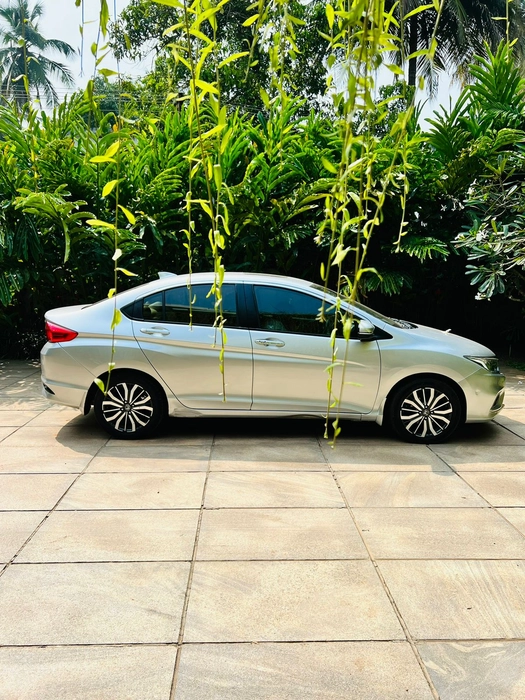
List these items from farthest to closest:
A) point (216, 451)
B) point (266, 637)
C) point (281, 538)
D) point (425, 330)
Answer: point (425, 330) → point (216, 451) → point (281, 538) → point (266, 637)

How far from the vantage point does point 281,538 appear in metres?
4.20

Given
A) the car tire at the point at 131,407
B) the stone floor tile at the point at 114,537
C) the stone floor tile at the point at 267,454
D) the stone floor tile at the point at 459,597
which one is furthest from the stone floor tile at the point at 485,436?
the stone floor tile at the point at 114,537

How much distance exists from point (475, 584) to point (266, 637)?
126 cm

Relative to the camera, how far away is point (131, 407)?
6406 mm

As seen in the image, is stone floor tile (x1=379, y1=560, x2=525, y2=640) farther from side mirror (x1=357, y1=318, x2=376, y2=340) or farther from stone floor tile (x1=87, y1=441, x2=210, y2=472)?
side mirror (x1=357, y1=318, x2=376, y2=340)

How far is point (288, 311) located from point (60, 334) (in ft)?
7.24

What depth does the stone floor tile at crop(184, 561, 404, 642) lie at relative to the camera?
124 inches

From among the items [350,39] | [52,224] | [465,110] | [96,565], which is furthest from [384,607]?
[465,110]

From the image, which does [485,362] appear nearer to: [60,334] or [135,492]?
[135,492]

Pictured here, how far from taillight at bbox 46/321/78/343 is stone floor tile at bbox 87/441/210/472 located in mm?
1111

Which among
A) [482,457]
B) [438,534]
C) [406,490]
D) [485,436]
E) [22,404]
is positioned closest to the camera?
[438,534]

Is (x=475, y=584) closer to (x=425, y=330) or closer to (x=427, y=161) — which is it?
(x=425, y=330)

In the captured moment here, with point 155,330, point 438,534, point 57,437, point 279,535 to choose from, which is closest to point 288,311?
point 155,330

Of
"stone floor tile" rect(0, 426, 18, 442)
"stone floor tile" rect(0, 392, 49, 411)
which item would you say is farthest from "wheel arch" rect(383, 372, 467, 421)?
"stone floor tile" rect(0, 392, 49, 411)
